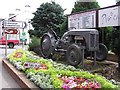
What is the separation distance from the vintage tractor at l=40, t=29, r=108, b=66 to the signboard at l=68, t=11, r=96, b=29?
4.31 ft

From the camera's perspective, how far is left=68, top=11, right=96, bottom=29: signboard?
11.3m

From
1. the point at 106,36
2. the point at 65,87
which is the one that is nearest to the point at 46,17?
the point at 106,36

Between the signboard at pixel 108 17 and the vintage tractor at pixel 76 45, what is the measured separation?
2.27 ft

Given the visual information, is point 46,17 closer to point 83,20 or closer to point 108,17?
point 83,20

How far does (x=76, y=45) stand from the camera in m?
9.34

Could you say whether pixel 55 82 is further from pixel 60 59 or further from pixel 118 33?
pixel 60 59

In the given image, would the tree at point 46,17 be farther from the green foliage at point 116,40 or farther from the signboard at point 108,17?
the green foliage at point 116,40

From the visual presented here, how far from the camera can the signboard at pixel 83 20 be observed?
11319 mm

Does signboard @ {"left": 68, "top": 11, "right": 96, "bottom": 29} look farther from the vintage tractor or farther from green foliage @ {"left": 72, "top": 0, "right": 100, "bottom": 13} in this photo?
green foliage @ {"left": 72, "top": 0, "right": 100, "bottom": 13}

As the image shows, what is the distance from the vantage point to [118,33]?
9.91 meters

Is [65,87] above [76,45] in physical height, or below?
below

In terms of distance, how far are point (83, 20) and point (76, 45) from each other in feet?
9.49

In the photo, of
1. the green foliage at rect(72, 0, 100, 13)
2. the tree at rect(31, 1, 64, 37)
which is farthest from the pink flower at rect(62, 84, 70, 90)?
the tree at rect(31, 1, 64, 37)

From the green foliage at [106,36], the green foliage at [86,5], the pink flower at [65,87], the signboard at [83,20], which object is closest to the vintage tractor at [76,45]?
the green foliage at [106,36]
